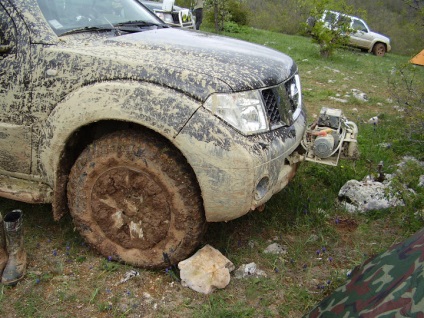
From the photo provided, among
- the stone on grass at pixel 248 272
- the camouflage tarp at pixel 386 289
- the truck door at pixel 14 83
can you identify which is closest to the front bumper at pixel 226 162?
the stone on grass at pixel 248 272

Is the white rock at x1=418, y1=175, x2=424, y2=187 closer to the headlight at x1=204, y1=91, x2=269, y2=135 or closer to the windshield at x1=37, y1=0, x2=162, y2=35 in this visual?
the headlight at x1=204, y1=91, x2=269, y2=135

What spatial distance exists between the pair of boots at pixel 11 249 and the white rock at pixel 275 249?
1.59 meters

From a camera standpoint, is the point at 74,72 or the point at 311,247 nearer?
the point at 74,72

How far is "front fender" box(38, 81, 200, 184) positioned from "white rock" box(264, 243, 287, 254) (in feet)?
3.86

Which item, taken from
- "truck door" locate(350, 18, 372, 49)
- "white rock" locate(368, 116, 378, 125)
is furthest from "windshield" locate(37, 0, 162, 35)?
"truck door" locate(350, 18, 372, 49)

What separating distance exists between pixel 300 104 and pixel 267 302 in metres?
1.45

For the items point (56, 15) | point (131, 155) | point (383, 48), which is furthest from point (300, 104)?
point (383, 48)

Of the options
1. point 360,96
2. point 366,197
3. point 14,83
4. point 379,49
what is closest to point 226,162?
point 14,83

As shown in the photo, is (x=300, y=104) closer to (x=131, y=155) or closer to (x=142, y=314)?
(x=131, y=155)

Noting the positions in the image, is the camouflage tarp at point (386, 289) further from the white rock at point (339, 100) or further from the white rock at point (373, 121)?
the white rock at point (339, 100)

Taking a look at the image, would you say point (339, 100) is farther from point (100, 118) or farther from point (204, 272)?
point (100, 118)

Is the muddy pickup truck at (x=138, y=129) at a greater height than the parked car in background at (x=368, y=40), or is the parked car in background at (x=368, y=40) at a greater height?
the muddy pickup truck at (x=138, y=129)

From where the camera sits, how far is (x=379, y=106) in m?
7.11

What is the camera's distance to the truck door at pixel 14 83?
273 cm
